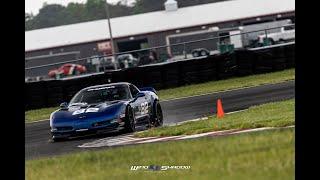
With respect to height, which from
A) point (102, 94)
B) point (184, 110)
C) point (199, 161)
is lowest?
point (184, 110)

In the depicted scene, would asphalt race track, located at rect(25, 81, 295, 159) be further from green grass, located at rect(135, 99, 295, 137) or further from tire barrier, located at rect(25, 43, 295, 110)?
tire barrier, located at rect(25, 43, 295, 110)

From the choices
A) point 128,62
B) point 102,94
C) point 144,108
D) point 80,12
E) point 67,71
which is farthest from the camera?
point 128,62

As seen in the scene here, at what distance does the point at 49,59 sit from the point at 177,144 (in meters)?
14.2

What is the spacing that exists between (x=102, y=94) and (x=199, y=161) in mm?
4911

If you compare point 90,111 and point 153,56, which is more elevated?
point 153,56

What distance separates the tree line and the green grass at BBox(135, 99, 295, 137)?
8.96 ft

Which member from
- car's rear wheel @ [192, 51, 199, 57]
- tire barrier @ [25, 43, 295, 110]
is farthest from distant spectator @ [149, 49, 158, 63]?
tire barrier @ [25, 43, 295, 110]

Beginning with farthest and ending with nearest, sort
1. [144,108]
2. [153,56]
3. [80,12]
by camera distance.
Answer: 1. [153,56]
2. [80,12]
3. [144,108]

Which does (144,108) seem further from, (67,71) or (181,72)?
(67,71)

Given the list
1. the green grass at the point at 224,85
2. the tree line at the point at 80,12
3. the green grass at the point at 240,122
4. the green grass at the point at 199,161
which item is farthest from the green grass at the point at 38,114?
the green grass at the point at 199,161

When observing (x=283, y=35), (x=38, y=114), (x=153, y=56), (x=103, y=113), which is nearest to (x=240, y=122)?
(x=103, y=113)

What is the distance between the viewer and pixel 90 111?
9.77 metres
